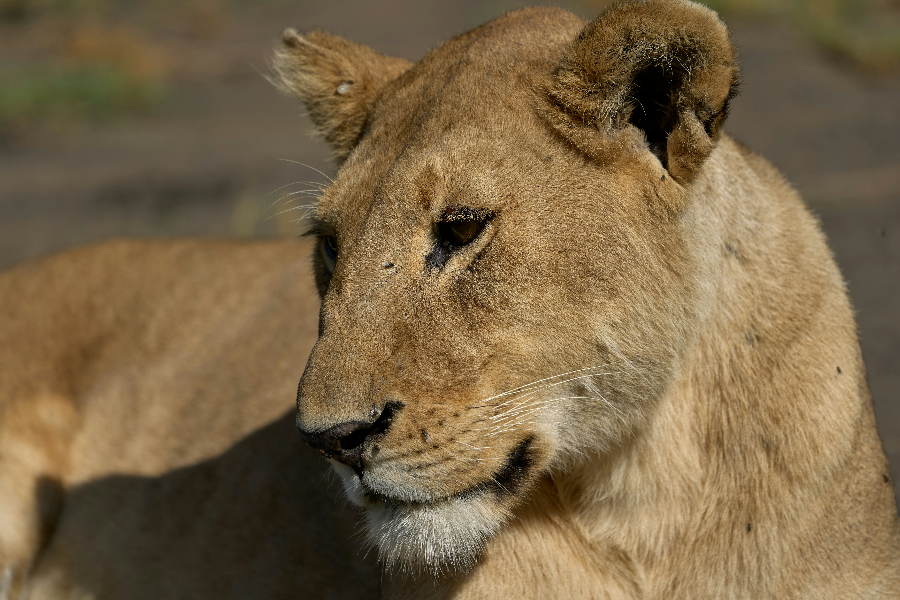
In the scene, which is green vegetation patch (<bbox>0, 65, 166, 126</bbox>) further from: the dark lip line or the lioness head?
the dark lip line

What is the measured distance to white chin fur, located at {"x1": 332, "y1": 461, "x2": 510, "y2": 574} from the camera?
6.90 feet

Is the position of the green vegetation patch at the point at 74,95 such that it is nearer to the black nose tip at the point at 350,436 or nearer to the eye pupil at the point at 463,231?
the eye pupil at the point at 463,231

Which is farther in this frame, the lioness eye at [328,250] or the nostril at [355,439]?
the lioness eye at [328,250]

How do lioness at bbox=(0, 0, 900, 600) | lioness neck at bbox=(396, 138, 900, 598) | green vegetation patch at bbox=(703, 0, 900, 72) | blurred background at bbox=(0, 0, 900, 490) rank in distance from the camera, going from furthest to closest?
green vegetation patch at bbox=(703, 0, 900, 72) < blurred background at bbox=(0, 0, 900, 490) < lioness neck at bbox=(396, 138, 900, 598) < lioness at bbox=(0, 0, 900, 600)

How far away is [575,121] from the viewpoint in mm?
2174

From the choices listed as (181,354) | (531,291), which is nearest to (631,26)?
(531,291)

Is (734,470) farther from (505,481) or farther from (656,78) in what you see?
(656,78)

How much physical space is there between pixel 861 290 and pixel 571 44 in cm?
435

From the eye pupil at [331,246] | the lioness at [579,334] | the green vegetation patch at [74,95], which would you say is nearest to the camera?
the lioness at [579,334]

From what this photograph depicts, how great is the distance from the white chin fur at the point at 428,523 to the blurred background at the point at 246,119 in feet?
9.32

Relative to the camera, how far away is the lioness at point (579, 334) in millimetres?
2057

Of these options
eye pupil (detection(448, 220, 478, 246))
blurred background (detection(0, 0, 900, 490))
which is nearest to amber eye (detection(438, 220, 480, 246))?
eye pupil (detection(448, 220, 478, 246))

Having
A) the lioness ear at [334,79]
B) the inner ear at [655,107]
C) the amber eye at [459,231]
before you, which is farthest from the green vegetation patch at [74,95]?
the inner ear at [655,107]

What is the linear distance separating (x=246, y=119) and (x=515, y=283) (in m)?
8.79
